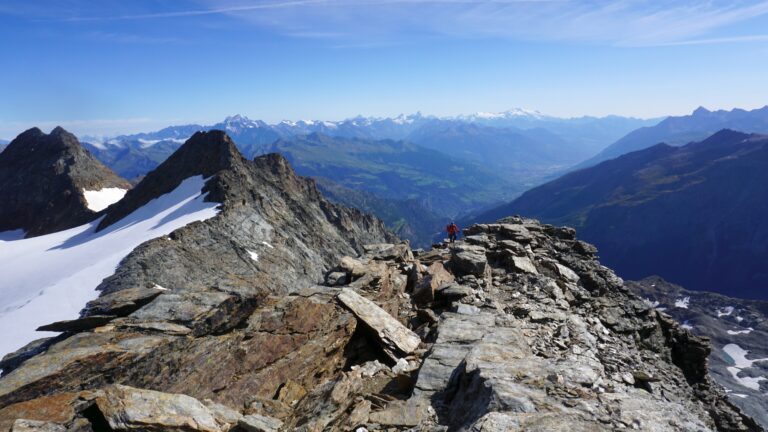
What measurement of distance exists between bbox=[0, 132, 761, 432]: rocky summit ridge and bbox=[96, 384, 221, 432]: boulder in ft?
0.13

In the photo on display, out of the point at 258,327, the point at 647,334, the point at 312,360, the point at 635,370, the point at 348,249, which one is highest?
the point at 258,327

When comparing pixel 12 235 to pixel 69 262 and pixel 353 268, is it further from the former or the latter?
pixel 353 268

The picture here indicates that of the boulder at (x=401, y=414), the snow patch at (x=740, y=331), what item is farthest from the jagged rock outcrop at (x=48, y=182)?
the snow patch at (x=740, y=331)

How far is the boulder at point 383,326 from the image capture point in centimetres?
1629

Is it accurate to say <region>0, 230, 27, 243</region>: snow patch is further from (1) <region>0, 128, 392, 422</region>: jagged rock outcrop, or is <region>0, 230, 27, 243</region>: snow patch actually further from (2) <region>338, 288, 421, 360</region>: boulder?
(2) <region>338, 288, 421, 360</region>: boulder

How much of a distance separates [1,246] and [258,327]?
3858 inches

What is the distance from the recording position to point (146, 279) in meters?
44.1

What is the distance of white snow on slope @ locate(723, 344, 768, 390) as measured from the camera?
152000 mm

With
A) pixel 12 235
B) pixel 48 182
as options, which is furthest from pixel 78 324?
pixel 48 182

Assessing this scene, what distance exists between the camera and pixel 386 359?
16094 mm

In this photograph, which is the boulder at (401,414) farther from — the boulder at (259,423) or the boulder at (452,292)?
the boulder at (452,292)

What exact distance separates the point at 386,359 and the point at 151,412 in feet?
27.1

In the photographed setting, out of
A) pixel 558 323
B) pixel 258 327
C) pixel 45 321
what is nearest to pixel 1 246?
pixel 45 321

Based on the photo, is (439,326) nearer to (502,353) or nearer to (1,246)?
(502,353)
